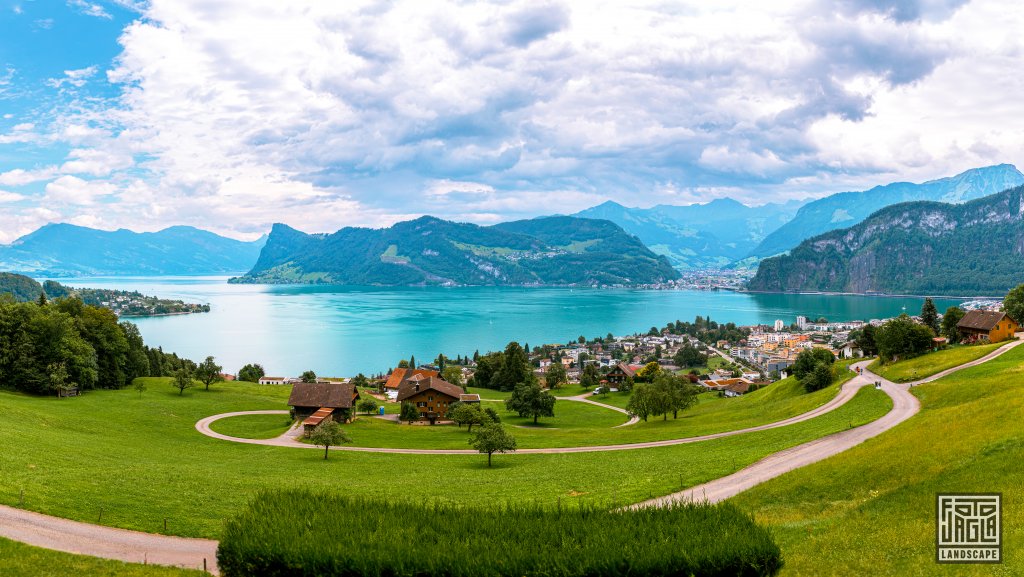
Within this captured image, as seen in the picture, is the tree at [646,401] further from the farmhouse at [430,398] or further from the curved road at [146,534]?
the curved road at [146,534]

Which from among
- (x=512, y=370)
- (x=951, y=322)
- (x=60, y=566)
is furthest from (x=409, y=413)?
(x=951, y=322)

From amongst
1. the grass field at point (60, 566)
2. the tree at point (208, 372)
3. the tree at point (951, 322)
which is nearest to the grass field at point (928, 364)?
the tree at point (951, 322)

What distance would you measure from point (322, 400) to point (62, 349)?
1023 inches

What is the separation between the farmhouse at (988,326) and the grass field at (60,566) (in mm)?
74955

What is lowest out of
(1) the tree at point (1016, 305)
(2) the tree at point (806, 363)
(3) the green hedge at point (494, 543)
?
(2) the tree at point (806, 363)

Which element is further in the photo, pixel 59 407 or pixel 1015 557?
pixel 59 407

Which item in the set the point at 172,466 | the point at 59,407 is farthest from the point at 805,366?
the point at 59,407

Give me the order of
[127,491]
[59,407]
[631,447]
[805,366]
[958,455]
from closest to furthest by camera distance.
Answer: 1. [958,455]
2. [127,491]
3. [631,447]
4. [59,407]
5. [805,366]

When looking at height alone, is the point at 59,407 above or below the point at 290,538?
below

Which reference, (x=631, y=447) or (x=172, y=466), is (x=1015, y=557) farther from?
(x=172, y=466)

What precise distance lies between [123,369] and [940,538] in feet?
253

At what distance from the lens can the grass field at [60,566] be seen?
47.5 feet

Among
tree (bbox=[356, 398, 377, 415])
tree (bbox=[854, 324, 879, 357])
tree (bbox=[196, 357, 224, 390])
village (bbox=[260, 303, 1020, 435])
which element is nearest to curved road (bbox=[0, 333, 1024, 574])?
village (bbox=[260, 303, 1020, 435])

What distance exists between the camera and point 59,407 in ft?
155
